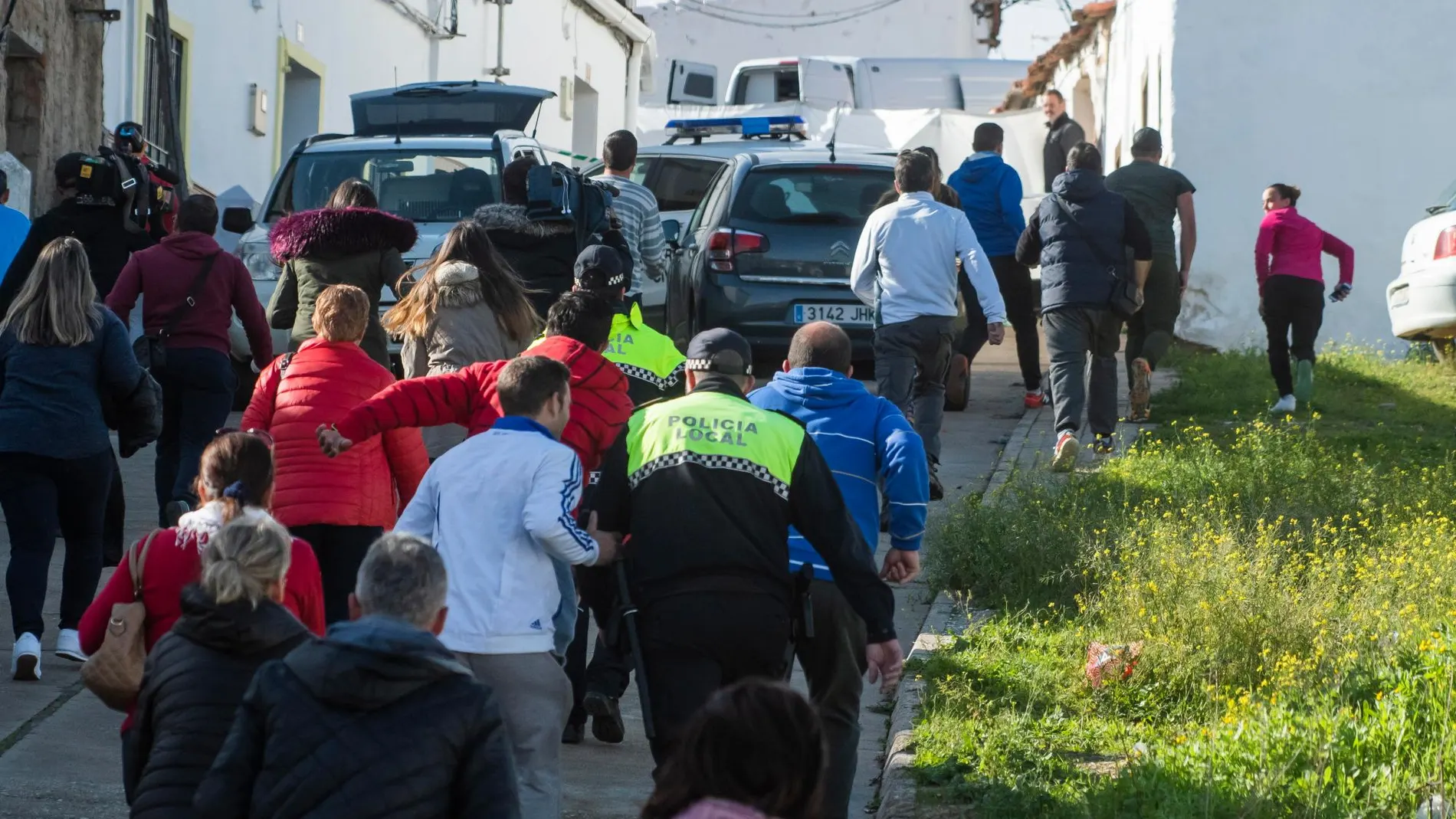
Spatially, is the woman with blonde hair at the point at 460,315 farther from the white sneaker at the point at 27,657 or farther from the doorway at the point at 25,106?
the doorway at the point at 25,106

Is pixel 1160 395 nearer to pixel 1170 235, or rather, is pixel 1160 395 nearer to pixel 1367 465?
pixel 1170 235

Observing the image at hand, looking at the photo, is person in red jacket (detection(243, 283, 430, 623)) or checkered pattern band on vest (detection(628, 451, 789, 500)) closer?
checkered pattern band on vest (detection(628, 451, 789, 500))

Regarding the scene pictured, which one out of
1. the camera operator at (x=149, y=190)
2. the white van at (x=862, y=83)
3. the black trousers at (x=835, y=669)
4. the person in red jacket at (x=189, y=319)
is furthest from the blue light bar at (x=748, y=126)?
the black trousers at (x=835, y=669)

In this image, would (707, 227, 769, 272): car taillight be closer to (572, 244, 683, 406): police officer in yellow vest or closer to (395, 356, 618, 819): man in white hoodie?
(572, 244, 683, 406): police officer in yellow vest

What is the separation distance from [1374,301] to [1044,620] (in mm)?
11321

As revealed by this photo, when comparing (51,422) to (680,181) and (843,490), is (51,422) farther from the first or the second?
(680,181)

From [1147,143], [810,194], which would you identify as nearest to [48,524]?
[810,194]

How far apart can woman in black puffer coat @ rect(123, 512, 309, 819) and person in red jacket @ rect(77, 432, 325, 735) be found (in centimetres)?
35

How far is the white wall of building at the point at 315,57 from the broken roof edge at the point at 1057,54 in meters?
7.24

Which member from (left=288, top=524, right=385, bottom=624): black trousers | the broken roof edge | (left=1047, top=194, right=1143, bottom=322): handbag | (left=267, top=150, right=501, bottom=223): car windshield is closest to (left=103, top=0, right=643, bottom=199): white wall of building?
(left=267, top=150, right=501, bottom=223): car windshield

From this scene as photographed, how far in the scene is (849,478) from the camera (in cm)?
587

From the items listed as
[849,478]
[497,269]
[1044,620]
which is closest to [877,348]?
[1044,620]

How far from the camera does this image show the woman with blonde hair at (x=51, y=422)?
24.0 feet

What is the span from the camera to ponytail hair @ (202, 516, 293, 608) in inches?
170
